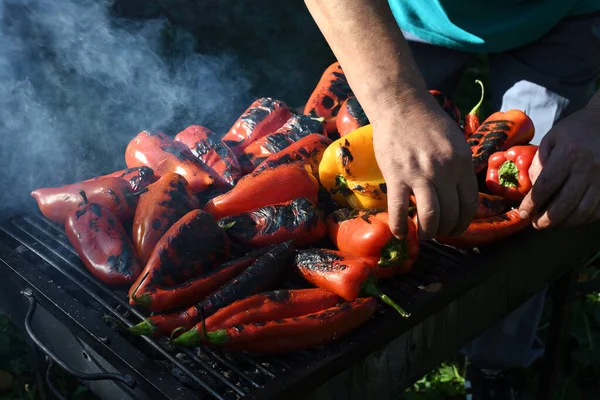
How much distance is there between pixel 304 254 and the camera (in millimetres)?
2055

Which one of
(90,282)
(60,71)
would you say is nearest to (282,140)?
(90,282)

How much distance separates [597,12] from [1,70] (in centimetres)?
294

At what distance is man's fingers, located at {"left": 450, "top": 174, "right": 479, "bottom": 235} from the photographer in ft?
5.73

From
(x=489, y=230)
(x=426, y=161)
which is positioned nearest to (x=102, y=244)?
(x=426, y=161)

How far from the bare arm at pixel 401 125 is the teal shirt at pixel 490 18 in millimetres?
1173

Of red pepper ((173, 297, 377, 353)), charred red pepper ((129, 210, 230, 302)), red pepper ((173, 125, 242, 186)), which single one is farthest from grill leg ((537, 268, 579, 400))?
charred red pepper ((129, 210, 230, 302))

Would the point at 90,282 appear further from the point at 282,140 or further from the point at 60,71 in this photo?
the point at 60,71

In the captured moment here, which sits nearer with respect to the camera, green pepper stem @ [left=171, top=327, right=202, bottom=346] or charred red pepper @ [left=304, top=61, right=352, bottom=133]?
green pepper stem @ [left=171, top=327, right=202, bottom=346]

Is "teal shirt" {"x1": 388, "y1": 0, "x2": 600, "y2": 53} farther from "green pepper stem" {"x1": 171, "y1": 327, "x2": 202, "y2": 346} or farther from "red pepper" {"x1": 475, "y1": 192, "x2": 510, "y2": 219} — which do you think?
"green pepper stem" {"x1": 171, "y1": 327, "x2": 202, "y2": 346}

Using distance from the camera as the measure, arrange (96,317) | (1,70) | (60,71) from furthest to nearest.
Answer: (60,71)
(1,70)
(96,317)

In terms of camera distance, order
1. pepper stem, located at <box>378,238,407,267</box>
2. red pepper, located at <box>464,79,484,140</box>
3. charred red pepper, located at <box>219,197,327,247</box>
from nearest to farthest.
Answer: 1. pepper stem, located at <box>378,238,407,267</box>
2. charred red pepper, located at <box>219,197,327,247</box>
3. red pepper, located at <box>464,79,484,140</box>

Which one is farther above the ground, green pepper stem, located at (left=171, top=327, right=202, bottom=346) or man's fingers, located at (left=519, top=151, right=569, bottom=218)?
man's fingers, located at (left=519, top=151, right=569, bottom=218)

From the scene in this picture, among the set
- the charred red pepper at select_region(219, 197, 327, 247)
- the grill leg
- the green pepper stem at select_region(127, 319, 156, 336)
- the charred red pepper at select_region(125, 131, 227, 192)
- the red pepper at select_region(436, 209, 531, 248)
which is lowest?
the grill leg

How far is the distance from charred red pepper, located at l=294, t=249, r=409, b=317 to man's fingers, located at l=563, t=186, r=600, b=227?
0.65 metres
